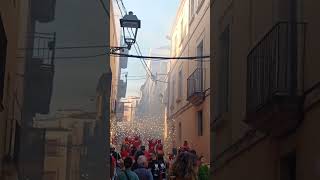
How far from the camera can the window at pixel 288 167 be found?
6.79m

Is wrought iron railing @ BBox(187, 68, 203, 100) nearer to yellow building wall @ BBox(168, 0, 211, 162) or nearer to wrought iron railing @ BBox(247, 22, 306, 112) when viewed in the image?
yellow building wall @ BBox(168, 0, 211, 162)

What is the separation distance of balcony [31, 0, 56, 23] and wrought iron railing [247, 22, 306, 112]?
2.41m

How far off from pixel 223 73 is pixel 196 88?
27.4ft

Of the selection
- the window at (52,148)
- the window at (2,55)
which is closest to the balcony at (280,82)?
the window at (52,148)

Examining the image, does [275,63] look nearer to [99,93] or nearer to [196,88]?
[99,93]

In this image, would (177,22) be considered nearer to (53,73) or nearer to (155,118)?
(155,118)

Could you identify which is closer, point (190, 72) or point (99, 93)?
point (99, 93)

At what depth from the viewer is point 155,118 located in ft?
109

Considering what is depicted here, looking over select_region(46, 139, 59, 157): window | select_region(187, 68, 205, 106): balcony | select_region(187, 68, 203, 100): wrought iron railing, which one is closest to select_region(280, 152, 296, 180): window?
select_region(46, 139, 59, 157): window

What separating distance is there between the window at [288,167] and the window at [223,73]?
3.26m

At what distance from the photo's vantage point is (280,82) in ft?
21.1

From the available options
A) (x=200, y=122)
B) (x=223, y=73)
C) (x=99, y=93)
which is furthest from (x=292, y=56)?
(x=200, y=122)

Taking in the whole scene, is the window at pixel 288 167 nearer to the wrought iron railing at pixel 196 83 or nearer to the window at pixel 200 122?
the wrought iron railing at pixel 196 83

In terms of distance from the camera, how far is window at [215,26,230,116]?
33.8ft
